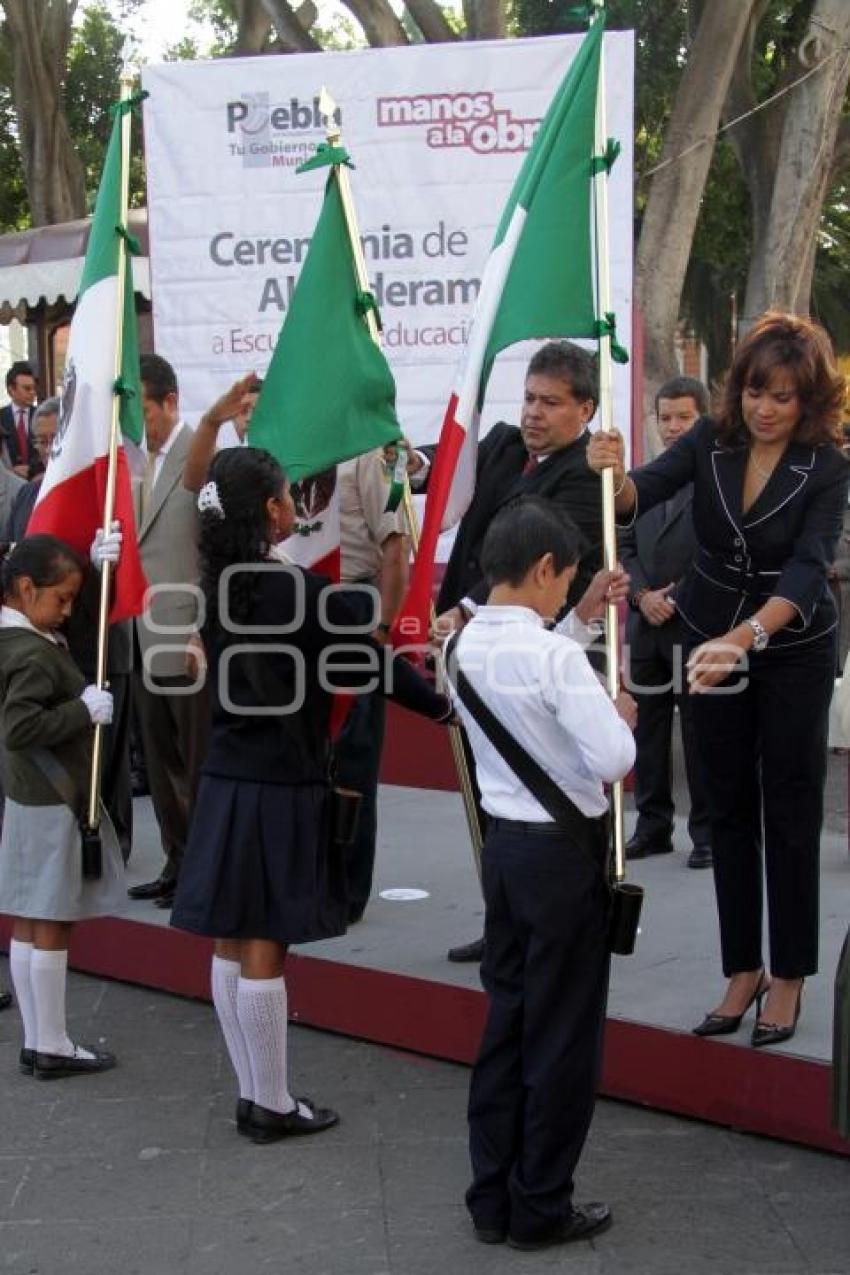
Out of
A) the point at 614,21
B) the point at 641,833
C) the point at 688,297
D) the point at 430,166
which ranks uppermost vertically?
the point at 614,21

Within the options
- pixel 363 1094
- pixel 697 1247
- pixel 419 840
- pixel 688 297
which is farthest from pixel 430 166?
pixel 688 297

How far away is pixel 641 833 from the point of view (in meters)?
6.66

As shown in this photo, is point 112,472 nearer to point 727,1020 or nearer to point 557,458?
point 557,458

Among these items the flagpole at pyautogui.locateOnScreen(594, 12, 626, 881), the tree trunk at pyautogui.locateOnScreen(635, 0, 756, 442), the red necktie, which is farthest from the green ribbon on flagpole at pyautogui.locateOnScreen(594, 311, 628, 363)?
the tree trunk at pyautogui.locateOnScreen(635, 0, 756, 442)

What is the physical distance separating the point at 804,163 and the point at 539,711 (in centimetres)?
1221

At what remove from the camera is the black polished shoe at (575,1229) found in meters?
3.65

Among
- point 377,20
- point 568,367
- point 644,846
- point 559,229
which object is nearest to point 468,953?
point 644,846

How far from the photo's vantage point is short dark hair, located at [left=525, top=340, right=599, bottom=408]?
4.56 m

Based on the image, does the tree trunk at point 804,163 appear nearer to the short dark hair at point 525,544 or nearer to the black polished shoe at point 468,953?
the black polished shoe at point 468,953

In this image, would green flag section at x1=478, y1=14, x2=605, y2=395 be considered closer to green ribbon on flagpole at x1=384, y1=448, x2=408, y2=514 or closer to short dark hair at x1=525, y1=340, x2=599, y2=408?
short dark hair at x1=525, y1=340, x2=599, y2=408

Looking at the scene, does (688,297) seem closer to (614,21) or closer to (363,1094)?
(614,21)

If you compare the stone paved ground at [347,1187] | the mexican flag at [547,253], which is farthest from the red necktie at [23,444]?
the mexican flag at [547,253]

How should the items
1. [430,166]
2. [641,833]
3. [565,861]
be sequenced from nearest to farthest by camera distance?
[565,861]
[641,833]
[430,166]

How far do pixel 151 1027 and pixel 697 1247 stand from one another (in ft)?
7.56
